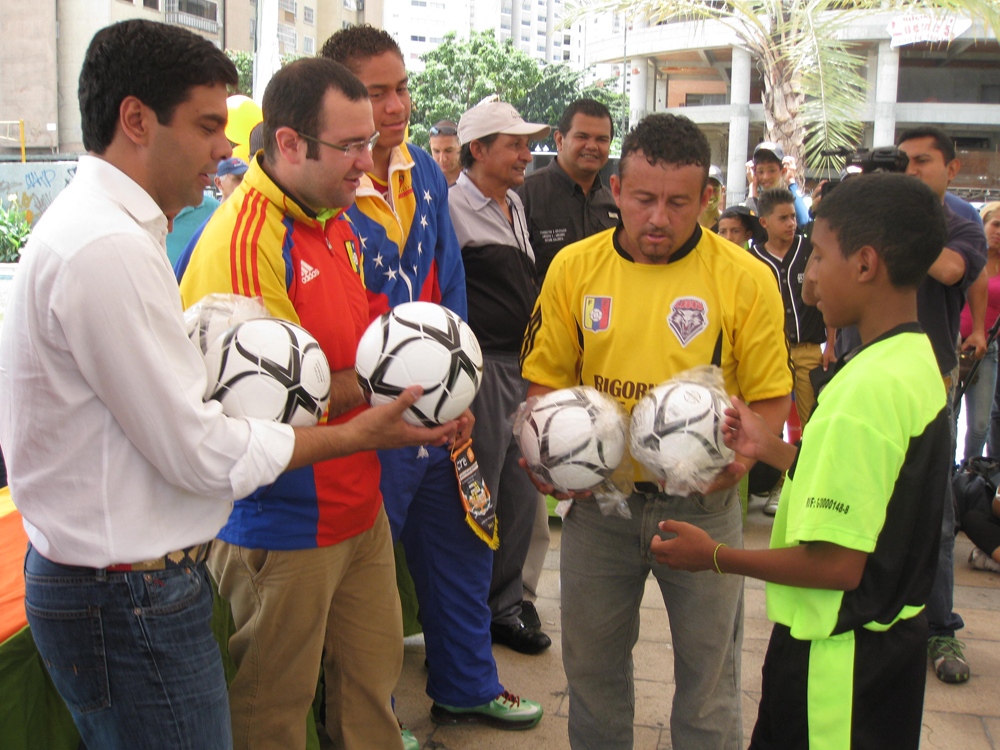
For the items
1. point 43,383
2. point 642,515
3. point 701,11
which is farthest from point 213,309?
point 701,11

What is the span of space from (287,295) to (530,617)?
8.00 feet

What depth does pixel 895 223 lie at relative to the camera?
6.23 feet

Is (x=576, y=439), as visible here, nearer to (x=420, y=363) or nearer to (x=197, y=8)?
(x=420, y=363)

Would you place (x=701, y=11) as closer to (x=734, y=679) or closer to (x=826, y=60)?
(x=826, y=60)

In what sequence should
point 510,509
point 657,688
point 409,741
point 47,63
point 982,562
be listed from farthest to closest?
point 47,63, point 982,562, point 510,509, point 657,688, point 409,741

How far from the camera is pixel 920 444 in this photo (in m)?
1.80

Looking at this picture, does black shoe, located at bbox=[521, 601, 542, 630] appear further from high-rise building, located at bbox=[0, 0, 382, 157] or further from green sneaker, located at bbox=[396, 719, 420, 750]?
high-rise building, located at bbox=[0, 0, 382, 157]

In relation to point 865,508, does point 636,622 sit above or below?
below

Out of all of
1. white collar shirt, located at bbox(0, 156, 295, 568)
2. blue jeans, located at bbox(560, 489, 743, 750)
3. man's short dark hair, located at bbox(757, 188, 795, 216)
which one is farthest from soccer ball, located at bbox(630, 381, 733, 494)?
man's short dark hair, located at bbox(757, 188, 795, 216)

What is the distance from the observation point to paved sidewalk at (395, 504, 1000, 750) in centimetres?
319

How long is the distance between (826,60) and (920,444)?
1511 cm

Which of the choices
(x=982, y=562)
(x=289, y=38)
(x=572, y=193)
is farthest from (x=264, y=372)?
(x=289, y=38)

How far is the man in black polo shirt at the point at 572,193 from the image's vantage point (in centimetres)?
469

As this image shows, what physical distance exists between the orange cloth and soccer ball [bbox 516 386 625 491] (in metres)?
1.56
